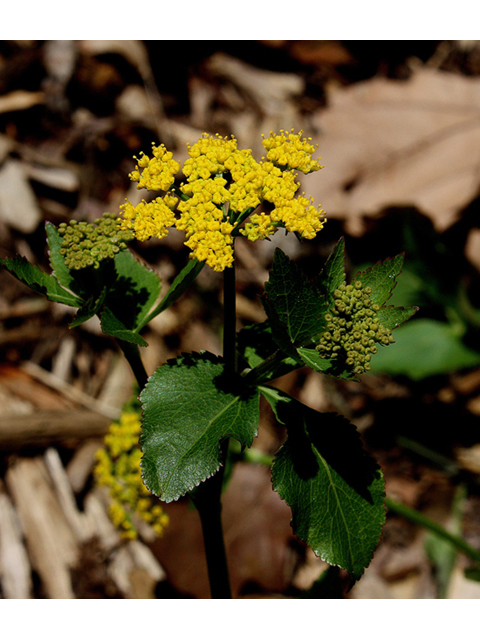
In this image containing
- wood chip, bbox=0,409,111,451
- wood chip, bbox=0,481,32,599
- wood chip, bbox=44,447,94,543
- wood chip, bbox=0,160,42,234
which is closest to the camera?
wood chip, bbox=0,481,32,599

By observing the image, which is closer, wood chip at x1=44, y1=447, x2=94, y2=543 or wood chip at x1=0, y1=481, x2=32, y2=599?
wood chip at x1=0, y1=481, x2=32, y2=599

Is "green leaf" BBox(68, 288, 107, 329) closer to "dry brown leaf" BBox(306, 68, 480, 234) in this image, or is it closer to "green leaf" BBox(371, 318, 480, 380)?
"green leaf" BBox(371, 318, 480, 380)

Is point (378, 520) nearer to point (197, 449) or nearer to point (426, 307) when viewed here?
point (197, 449)

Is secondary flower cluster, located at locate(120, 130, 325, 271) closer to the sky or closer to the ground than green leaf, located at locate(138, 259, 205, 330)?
closer to the sky

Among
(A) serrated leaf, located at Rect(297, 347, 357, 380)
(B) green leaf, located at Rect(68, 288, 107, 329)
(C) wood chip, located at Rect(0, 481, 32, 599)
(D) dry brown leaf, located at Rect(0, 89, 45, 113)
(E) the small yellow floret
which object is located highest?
(D) dry brown leaf, located at Rect(0, 89, 45, 113)

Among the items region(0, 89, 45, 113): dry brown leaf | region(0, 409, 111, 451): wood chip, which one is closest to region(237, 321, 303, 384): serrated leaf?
region(0, 409, 111, 451): wood chip
